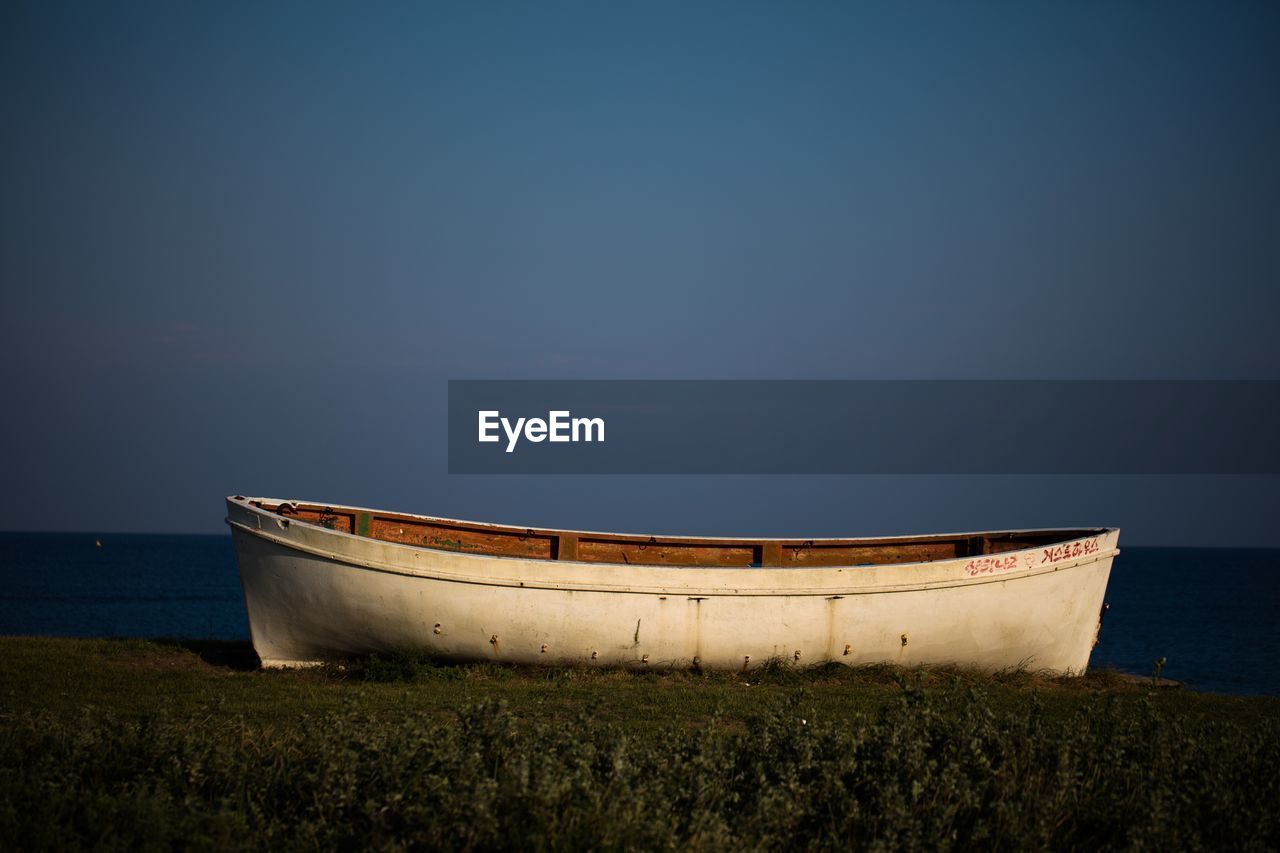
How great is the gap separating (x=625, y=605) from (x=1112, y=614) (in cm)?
4823

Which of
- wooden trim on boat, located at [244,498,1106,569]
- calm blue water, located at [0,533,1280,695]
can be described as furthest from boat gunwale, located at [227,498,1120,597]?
calm blue water, located at [0,533,1280,695]

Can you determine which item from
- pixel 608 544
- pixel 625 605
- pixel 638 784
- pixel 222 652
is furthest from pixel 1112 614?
pixel 638 784

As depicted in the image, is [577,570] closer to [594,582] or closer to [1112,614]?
[594,582]

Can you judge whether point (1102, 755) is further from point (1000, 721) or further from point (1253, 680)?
point (1253, 680)

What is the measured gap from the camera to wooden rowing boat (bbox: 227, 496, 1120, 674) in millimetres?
12250

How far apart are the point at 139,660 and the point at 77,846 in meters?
8.20

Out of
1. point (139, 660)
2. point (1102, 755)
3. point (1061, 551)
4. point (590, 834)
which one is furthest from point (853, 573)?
point (139, 660)

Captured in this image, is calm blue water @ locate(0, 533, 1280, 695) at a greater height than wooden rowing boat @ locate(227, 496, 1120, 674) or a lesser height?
lesser

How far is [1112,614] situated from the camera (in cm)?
5269

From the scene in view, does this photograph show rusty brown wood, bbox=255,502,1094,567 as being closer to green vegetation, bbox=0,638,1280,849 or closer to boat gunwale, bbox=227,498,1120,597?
boat gunwale, bbox=227,498,1120,597

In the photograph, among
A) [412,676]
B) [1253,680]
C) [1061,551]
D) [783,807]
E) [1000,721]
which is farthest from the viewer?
[1253,680]

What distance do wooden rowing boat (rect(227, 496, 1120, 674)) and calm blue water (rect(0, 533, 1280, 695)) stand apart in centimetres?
1262

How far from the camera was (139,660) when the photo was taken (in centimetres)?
1277

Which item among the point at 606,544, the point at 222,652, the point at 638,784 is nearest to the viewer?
the point at 638,784
